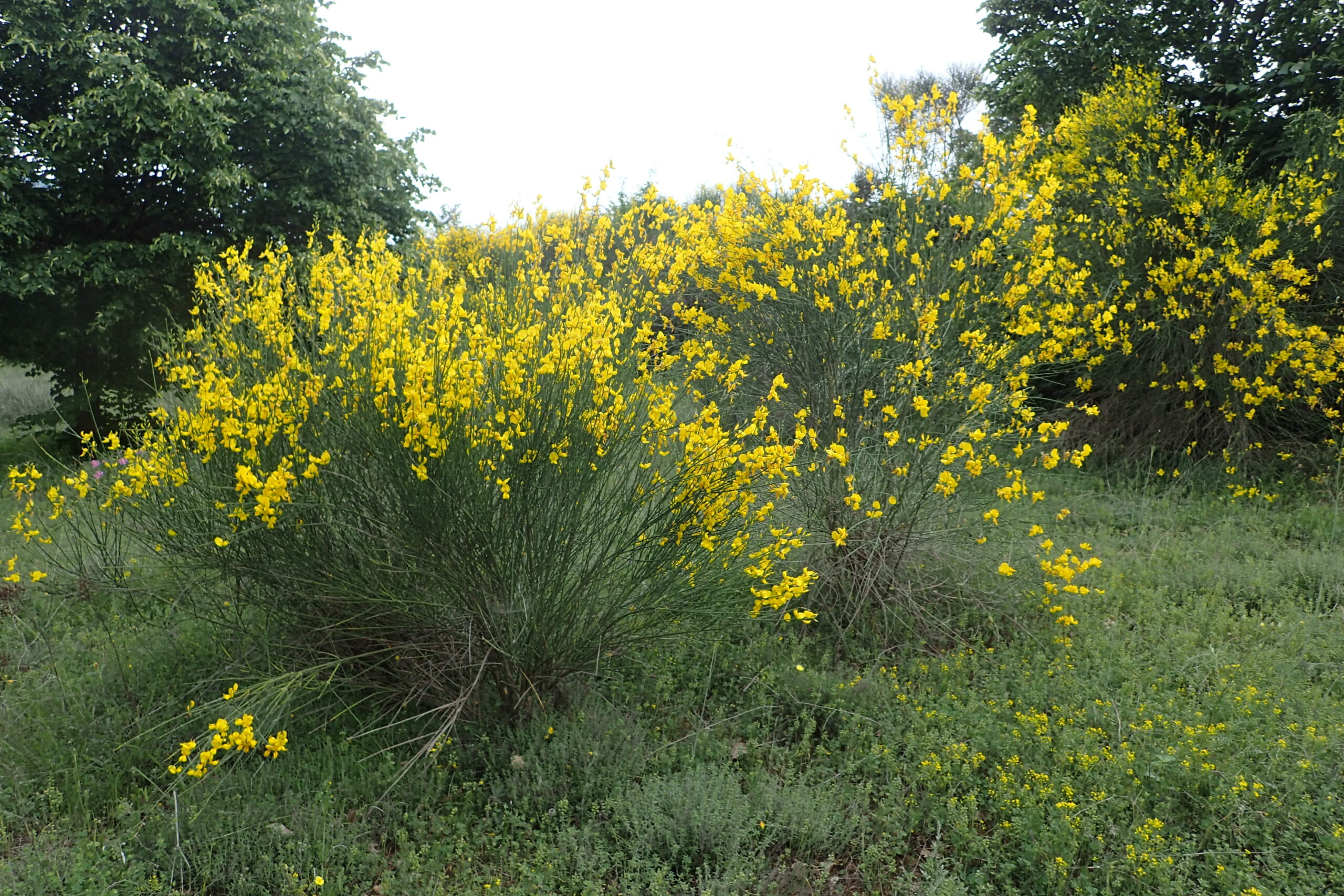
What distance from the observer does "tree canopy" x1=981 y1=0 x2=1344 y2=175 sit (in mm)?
8883

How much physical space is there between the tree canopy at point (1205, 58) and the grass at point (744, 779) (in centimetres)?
647

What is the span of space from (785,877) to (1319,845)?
1744 mm

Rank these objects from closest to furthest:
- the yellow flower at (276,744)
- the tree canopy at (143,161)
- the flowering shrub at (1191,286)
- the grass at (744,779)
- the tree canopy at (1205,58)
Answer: the yellow flower at (276,744) < the grass at (744,779) < the flowering shrub at (1191,286) < the tree canopy at (143,161) < the tree canopy at (1205,58)

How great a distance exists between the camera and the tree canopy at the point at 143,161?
8.00 meters

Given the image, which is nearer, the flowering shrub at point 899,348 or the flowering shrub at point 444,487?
the flowering shrub at point 444,487

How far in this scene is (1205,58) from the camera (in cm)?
986

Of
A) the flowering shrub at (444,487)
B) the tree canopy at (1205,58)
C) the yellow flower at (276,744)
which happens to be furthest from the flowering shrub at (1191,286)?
the yellow flower at (276,744)

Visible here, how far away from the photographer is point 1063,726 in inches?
141

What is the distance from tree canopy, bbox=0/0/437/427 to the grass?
5.32 m

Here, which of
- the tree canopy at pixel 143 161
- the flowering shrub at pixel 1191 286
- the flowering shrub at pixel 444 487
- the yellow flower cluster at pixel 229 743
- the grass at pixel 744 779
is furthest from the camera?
the tree canopy at pixel 143 161

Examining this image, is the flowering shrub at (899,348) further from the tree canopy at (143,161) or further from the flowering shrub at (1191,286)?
the tree canopy at (143,161)

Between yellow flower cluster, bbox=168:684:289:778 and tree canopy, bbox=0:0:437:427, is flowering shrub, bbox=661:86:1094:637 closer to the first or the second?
yellow flower cluster, bbox=168:684:289:778

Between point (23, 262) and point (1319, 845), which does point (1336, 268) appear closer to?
point (1319, 845)

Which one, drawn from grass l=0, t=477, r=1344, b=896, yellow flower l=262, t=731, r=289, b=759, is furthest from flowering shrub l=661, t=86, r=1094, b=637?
yellow flower l=262, t=731, r=289, b=759
